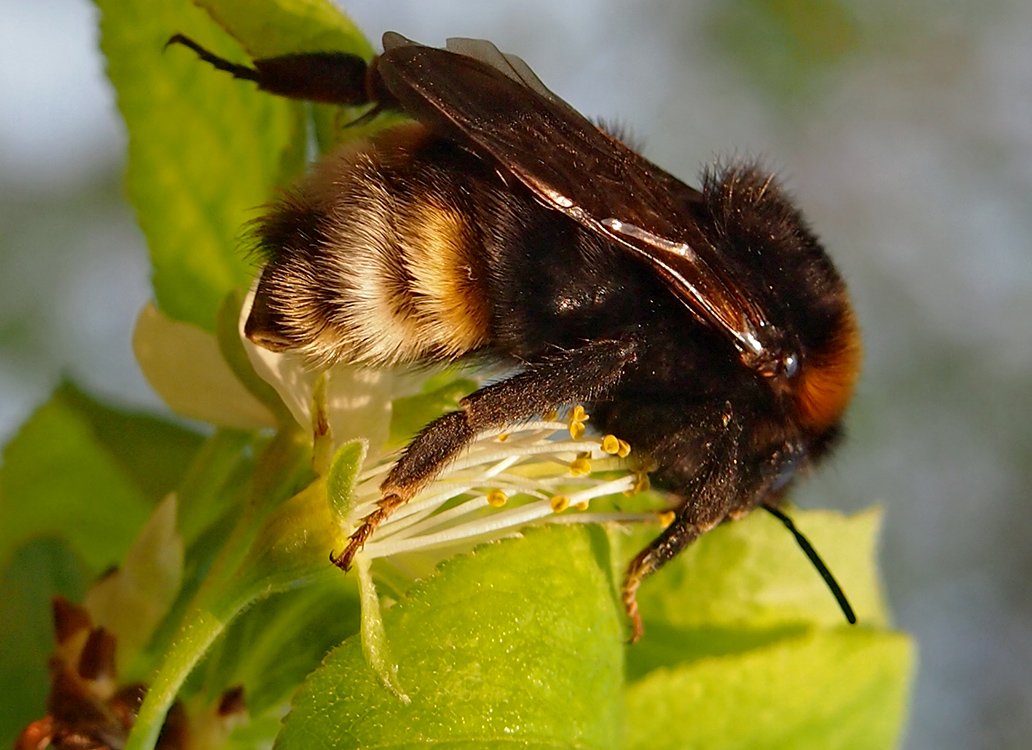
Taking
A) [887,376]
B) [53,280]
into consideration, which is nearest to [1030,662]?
[887,376]

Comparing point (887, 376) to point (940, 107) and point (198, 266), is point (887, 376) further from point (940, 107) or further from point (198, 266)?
point (198, 266)

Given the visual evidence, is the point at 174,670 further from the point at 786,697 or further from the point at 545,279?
the point at 786,697

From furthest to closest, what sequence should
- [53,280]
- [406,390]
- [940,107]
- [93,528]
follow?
[940,107] → [53,280] → [93,528] → [406,390]

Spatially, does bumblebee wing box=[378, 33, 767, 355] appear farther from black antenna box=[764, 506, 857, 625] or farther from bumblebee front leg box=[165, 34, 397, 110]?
black antenna box=[764, 506, 857, 625]

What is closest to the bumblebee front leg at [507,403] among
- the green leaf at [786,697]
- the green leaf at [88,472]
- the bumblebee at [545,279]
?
the bumblebee at [545,279]

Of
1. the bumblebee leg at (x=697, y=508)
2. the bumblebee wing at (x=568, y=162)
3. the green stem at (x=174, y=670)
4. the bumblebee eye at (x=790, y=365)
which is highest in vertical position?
the bumblebee wing at (x=568, y=162)

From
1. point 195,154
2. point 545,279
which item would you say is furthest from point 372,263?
point 195,154

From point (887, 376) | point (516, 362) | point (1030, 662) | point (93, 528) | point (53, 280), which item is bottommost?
point (1030, 662)

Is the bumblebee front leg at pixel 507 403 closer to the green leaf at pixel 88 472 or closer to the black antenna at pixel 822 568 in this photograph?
the black antenna at pixel 822 568
